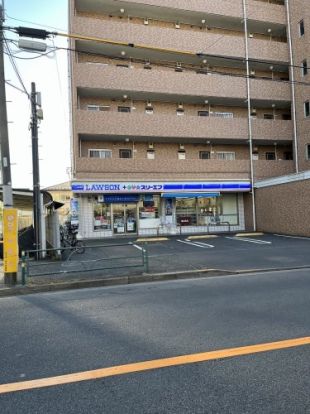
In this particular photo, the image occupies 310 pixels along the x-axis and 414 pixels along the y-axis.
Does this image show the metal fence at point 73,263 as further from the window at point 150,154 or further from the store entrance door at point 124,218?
the window at point 150,154

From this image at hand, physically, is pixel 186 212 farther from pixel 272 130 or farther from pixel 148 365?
pixel 148 365

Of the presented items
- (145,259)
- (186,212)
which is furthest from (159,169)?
(145,259)

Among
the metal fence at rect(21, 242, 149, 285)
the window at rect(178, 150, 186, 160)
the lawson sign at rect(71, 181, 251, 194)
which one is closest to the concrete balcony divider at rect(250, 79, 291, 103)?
the window at rect(178, 150, 186, 160)

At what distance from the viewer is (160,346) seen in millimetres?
4172

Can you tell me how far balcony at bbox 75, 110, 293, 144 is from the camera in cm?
2084

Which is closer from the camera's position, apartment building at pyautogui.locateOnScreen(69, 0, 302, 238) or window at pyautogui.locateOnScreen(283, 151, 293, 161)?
apartment building at pyautogui.locateOnScreen(69, 0, 302, 238)

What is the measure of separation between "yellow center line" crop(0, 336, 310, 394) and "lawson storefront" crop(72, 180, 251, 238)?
17.3m

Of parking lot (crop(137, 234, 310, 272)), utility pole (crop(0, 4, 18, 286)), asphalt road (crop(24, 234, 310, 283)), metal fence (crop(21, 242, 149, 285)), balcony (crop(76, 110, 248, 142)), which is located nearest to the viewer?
utility pole (crop(0, 4, 18, 286))

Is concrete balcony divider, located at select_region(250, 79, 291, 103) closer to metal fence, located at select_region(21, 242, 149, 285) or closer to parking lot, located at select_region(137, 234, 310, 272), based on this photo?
parking lot, located at select_region(137, 234, 310, 272)

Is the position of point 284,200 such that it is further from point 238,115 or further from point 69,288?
point 69,288

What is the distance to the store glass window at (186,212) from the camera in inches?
908

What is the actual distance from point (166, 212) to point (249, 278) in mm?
14379

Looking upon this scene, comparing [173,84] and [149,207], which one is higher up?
[173,84]

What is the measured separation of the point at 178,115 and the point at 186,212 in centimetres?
667
